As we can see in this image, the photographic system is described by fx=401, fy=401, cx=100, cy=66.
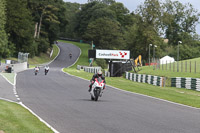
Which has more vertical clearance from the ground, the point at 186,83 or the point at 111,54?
the point at 111,54

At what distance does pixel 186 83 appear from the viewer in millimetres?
30891

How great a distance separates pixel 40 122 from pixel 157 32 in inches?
3248

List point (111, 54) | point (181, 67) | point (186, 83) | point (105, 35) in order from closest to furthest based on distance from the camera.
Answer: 1. point (186, 83)
2. point (181, 67)
3. point (111, 54)
4. point (105, 35)

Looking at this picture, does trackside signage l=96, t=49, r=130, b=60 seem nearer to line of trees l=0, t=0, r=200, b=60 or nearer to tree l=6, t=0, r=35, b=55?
line of trees l=0, t=0, r=200, b=60

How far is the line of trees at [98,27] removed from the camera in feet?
283

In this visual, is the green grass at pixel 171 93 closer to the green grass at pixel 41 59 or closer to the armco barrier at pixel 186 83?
the armco barrier at pixel 186 83

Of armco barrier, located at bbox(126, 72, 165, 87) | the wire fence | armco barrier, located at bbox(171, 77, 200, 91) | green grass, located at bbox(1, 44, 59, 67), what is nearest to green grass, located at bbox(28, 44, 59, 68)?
green grass, located at bbox(1, 44, 59, 67)

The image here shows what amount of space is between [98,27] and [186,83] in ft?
276

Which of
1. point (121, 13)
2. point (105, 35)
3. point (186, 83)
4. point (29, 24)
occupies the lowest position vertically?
point (186, 83)

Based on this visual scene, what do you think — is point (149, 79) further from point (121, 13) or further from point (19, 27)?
point (121, 13)

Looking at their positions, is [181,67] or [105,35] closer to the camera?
[181,67]

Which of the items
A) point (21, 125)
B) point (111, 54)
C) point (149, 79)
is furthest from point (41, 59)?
point (21, 125)

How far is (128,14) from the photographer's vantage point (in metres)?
152

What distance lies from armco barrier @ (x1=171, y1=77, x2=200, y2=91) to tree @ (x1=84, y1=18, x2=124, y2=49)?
251 feet
